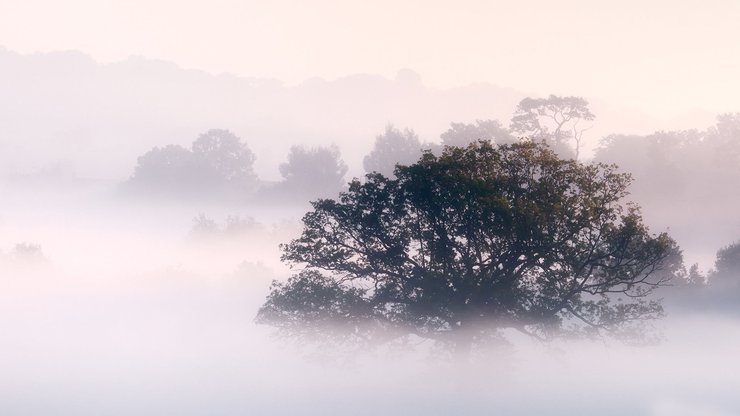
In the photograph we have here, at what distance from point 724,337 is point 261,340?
35.2 metres

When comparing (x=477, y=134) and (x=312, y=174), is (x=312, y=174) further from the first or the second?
(x=477, y=134)

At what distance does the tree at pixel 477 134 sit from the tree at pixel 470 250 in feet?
327

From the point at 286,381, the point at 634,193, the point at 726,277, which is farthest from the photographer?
the point at 634,193

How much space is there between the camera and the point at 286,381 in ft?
162

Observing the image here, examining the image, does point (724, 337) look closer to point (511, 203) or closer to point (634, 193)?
point (511, 203)

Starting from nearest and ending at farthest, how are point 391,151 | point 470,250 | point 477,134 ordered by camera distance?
1. point 470,250
2. point 477,134
3. point 391,151

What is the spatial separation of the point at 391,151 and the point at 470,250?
411ft

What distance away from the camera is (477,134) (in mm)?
146875

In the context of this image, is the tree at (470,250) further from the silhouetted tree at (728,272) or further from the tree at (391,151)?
the tree at (391,151)

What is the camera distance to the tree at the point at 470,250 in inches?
1631

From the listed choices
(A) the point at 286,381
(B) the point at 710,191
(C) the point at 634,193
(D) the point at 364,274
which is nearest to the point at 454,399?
(D) the point at 364,274

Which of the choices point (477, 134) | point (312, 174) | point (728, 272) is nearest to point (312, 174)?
point (312, 174)

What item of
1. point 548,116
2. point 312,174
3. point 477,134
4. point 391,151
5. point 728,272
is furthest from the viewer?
point 312,174

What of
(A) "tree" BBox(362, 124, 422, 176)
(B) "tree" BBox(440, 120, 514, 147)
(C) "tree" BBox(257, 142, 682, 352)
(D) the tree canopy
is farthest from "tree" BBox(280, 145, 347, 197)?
(C) "tree" BBox(257, 142, 682, 352)
